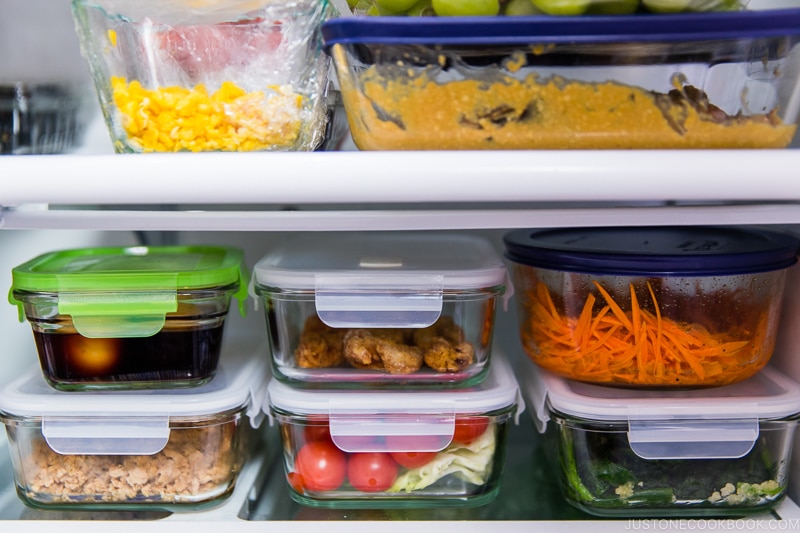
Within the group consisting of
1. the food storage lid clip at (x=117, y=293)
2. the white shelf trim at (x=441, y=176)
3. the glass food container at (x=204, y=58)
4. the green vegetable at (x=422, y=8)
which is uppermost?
the green vegetable at (x=422, y=8)

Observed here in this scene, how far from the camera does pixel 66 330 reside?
2.33ft

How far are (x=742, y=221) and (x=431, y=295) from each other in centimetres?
31

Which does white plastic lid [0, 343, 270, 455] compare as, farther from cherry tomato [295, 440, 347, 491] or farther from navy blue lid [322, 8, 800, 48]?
navy blue lid [322, 8, 800, 48]

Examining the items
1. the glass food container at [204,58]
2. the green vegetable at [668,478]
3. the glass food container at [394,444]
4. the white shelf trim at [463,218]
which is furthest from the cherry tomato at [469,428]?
the glass food container at [204,58]

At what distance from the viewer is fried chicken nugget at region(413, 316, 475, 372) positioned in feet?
2.33

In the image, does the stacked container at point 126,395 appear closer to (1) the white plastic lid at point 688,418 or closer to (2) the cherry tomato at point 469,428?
(2) the cherry tomato at point 469,428

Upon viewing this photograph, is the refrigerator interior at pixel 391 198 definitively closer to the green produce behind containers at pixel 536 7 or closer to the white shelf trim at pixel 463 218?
the white shelf trim at pixel 463 218

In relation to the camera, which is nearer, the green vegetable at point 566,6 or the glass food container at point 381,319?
the green vegetable at point 566,6

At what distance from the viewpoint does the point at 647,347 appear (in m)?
0.69

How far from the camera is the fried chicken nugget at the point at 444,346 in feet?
2.33

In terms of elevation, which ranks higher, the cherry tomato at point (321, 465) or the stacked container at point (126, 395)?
the stacked container at point (126, 395)

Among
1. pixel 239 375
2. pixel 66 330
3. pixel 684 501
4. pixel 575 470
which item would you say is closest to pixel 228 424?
pixel 239 375

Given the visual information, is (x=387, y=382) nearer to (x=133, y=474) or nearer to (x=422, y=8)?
(x=133, y=474)

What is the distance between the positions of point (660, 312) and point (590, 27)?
307mm
